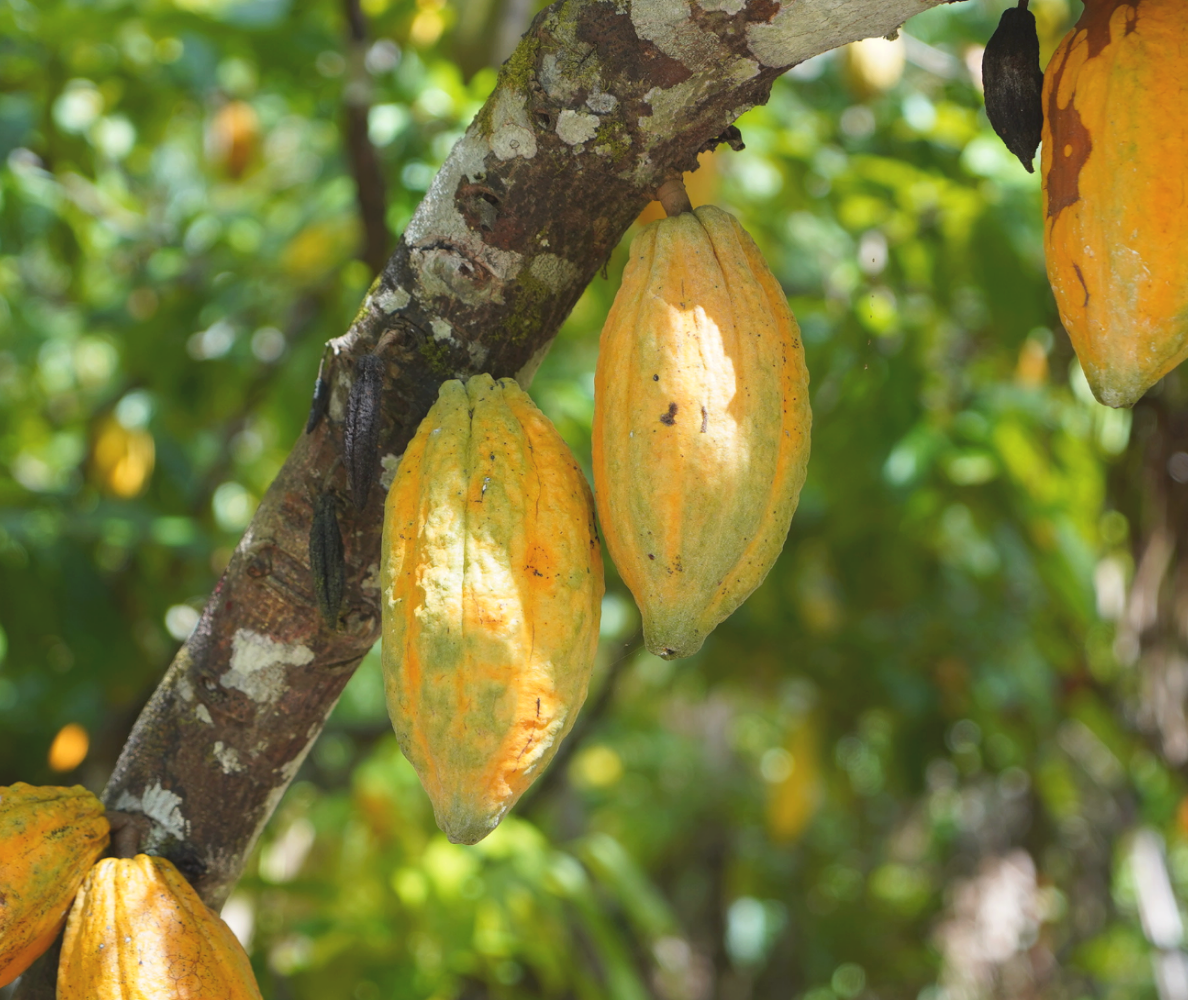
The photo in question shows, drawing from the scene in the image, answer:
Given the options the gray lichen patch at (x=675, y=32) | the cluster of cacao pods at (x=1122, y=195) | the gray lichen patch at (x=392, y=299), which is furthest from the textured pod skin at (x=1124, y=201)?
the gray lichen patch at (x=392, y=299)

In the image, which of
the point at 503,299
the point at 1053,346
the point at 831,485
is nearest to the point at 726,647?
the point at 831,485

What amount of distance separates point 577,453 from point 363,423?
138 cm

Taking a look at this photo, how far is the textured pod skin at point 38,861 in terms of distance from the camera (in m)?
0.83

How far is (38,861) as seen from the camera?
0.85 meters

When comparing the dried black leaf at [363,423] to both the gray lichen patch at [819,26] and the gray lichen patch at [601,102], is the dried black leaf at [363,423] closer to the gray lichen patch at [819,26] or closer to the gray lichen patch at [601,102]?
the gray lichen patch at [601,102]

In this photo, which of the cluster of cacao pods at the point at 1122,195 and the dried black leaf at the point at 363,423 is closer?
the cluster of cacao pods at the point at 1122,195

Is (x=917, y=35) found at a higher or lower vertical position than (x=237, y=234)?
higher

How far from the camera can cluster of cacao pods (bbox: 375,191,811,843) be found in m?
0.72

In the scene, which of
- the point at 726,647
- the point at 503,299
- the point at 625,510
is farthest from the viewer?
the point at 726,647

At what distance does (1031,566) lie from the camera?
2.27m

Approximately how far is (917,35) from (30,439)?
9.33 feet

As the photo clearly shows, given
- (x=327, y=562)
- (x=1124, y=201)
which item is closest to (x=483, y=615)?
(x=327, y=562)

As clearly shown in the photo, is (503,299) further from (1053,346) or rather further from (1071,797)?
(1071,797)

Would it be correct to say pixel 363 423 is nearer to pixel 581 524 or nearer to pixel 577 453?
pixel 581 524
